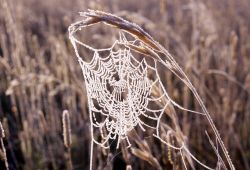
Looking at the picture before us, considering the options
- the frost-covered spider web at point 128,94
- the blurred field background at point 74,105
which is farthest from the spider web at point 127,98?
the blurred field background at point 74,105

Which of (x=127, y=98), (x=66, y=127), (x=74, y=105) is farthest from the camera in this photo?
(x=74, y=105)

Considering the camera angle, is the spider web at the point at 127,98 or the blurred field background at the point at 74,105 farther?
the blurred field background at the point at 74,105

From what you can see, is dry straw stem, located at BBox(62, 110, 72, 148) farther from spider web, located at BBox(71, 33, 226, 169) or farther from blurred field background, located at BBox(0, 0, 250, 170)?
blurred field background, located at BBox(0, 0, 250, 170)

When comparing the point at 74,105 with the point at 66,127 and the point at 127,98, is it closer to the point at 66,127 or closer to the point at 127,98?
the point at 127,98

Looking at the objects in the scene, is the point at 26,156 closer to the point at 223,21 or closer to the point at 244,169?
the point at 244,169

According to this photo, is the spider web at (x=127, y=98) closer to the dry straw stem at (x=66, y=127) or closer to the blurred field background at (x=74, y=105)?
the dry straw stem at (x=66, y=127)

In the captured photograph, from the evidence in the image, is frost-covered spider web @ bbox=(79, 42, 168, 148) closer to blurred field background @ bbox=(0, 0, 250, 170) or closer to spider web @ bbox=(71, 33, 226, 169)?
spider web @ bbox=(71, 33, 226, 169)

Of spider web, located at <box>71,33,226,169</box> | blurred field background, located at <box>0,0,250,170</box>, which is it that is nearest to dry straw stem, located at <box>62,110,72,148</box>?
spider web, located at <box>71,33,226,169</box>

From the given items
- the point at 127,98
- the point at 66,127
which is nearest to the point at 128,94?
the point at 127,98

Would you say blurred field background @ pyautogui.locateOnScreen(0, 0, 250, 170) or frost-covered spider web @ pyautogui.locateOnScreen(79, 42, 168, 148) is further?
blurred field background @ pyautogui.locateOnScreen(0, 0, 250, 170)

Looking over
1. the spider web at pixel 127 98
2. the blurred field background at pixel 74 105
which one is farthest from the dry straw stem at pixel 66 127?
the blurred field background at pixel 74 105

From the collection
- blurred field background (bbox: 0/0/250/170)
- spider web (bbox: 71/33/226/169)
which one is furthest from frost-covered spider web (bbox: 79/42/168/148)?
blurred field background (bbox: 0/0/250/170)

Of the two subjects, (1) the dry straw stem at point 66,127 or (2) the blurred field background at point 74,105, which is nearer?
(1) the dry straw stem at point 66,127
